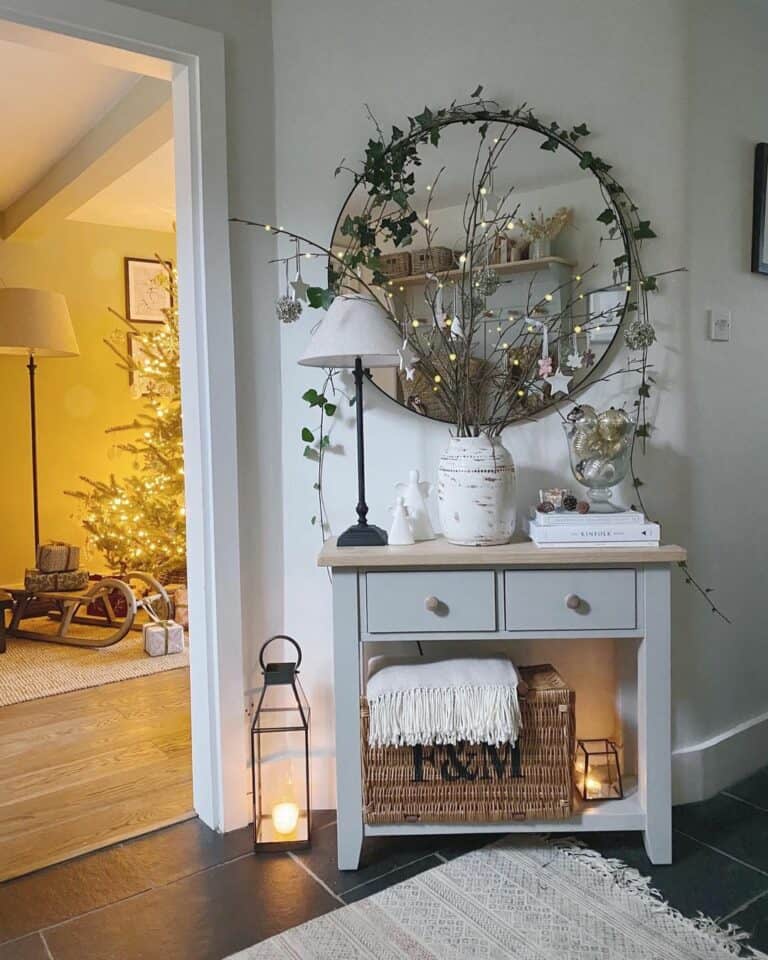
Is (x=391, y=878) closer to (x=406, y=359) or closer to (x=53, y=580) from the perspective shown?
(x=406, y=359)

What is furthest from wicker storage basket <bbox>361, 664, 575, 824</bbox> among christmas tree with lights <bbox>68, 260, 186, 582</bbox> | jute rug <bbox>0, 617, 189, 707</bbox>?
christmas tree with lights <bbox>68, 260, 186, 582</bbox>

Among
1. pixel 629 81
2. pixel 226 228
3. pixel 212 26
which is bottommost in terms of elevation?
pixel 226 228

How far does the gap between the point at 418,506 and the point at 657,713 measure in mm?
752

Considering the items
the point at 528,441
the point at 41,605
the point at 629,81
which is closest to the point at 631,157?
the point at 629,81

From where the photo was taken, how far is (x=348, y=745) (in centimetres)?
193

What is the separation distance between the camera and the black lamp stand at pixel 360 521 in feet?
6.58

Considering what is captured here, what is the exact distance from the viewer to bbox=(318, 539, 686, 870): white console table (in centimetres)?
188

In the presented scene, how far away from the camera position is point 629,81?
212cm

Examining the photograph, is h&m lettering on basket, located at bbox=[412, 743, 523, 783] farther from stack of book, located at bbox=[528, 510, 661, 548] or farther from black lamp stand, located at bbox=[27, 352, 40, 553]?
black lamp stand, located at bbox=[27, 352, 40, 553]

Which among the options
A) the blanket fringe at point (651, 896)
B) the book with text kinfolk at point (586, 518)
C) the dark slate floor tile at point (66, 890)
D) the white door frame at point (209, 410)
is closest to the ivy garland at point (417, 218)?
the white door frame at point (209, 410)

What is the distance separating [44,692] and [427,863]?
1.98 m

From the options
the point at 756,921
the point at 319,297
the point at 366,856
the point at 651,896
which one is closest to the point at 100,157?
the point at 319,297

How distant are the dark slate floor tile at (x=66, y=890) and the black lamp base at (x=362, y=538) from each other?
0.94 metres

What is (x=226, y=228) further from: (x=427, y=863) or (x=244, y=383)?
(x=427, y=863)
